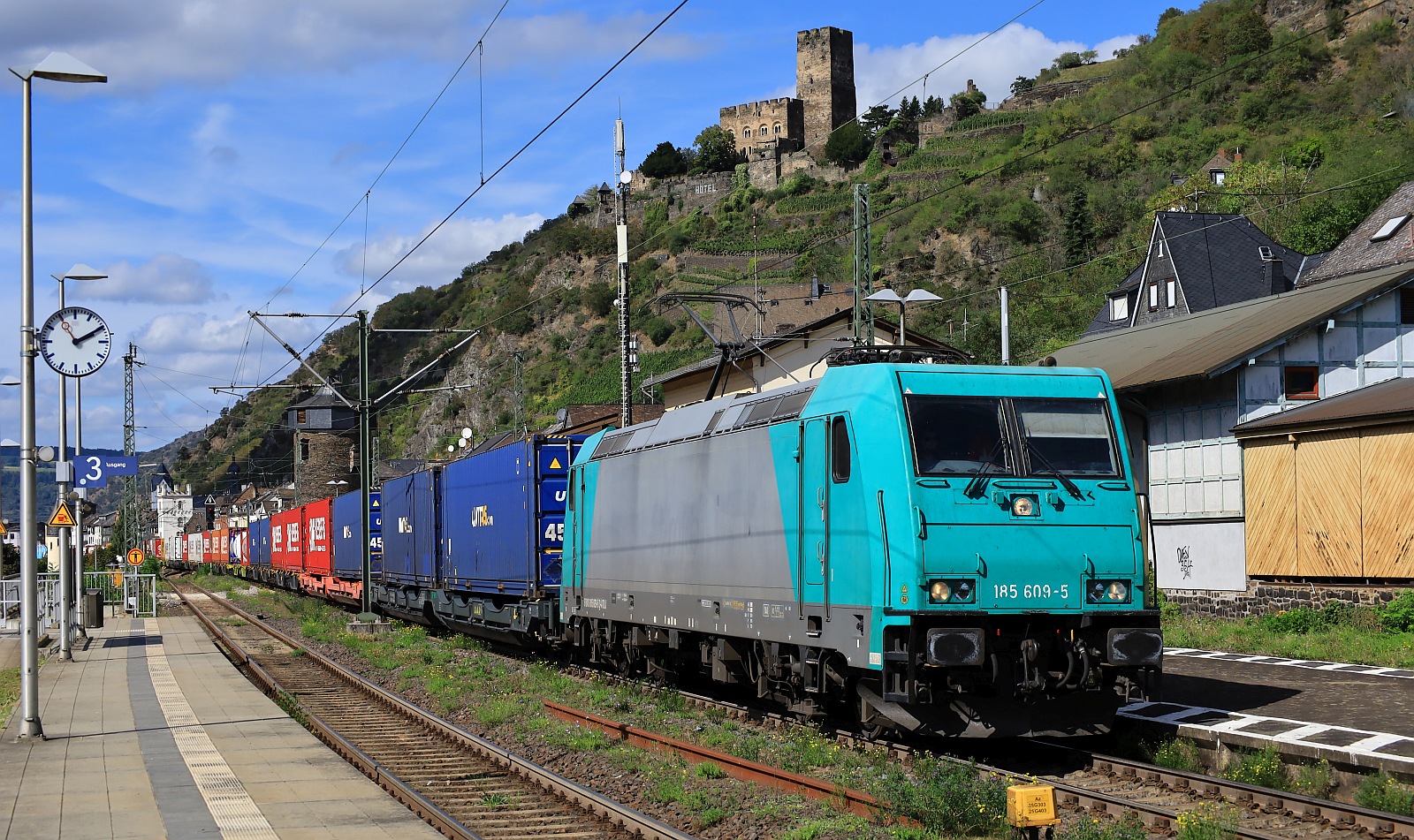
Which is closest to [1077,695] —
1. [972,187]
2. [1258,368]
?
[1258,368]

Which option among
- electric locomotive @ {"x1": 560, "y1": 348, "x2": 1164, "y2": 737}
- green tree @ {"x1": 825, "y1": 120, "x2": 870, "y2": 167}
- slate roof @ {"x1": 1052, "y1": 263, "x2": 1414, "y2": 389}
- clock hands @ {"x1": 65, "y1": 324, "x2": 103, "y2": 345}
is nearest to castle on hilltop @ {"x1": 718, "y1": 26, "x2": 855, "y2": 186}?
green tree @ {"x1": 825, "y1": 120, "x2": 870, "y2": 167}

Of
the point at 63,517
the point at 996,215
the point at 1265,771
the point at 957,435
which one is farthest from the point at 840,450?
the point at 996,215

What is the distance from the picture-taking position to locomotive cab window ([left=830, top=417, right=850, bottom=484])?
12.0m

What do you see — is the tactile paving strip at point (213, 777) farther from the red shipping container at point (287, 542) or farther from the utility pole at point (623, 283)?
the red shipping container at point (287, 542)

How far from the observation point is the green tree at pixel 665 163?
559ft

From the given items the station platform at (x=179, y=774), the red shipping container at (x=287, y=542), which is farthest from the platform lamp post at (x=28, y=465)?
the red shipping container at (x=287, y=542)

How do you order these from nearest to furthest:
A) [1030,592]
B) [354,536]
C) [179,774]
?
[1030,592] < [179,774] < [354,536]

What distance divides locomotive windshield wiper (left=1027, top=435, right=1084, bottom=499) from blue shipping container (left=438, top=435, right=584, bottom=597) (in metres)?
11.2

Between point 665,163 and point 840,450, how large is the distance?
162026 millimetres

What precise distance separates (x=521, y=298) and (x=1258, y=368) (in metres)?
138

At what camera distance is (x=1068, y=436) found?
12141 millimetres

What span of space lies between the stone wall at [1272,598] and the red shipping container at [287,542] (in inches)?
1333

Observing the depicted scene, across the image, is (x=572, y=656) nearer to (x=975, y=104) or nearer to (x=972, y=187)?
(x=972, y=187)

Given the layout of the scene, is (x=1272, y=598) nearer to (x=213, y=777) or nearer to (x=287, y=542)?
(x=213, y=777)
